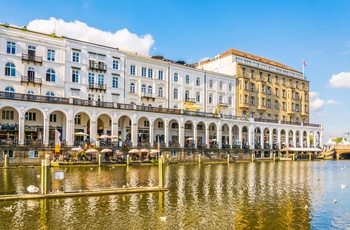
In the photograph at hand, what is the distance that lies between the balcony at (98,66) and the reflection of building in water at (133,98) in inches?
7.0

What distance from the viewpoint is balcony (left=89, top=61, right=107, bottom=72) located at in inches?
2354

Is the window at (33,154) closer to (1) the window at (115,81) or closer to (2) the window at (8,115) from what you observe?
(2) the window at (8,115)

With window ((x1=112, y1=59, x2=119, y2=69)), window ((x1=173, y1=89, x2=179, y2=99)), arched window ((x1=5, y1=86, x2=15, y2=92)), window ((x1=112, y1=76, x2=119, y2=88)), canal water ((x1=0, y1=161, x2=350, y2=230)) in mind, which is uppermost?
window ((x1=112, y1=59, x2=119, y2=69))

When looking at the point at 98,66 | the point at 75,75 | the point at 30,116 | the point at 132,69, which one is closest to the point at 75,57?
the point at 75,75

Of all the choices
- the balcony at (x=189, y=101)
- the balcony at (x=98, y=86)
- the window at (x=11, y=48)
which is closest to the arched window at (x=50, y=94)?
the balcony at (x=98, y=86)

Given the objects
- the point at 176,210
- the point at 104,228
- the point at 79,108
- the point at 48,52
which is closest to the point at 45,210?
the point at 104,228

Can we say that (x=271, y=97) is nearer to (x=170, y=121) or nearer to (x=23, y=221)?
(x=170, y=121)

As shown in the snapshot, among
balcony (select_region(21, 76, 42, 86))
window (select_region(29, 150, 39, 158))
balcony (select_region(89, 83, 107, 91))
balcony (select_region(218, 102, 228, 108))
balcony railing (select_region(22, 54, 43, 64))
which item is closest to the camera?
window (select_region(29, 150, 39, 158))

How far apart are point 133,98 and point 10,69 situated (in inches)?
868

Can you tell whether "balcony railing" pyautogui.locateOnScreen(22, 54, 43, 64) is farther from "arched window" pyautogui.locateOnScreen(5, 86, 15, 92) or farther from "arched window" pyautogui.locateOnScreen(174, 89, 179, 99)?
"arched window" pyautogui.locateOnScreen(174, 89, 179, 99)

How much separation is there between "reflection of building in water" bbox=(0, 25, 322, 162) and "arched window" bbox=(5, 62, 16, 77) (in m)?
0.14

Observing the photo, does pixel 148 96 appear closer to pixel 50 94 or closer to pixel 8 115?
pixel 50 94

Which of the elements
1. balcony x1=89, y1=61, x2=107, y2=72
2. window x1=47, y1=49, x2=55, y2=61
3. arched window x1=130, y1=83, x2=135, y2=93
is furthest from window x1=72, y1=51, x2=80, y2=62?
arched window x1=130, y1=83, x2=135, y2=93

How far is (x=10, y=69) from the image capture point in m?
52.3
